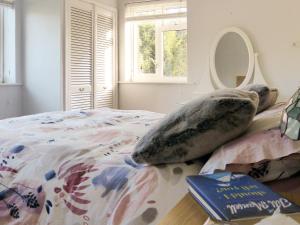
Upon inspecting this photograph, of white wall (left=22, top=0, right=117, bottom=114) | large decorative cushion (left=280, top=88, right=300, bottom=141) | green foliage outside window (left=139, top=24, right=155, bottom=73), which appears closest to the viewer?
large decorative cushion (left=280, top=88, right=300, bottom=141)

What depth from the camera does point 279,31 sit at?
3.21 meters

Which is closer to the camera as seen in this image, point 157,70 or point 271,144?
point 271,144

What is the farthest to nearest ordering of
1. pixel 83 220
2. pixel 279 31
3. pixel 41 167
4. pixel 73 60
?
pixel 73 60 → pixel 279 31 → pixel 41 167 → pixel 83 220

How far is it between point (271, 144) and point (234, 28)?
8.65ft

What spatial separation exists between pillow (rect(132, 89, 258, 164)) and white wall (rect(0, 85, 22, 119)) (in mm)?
2896

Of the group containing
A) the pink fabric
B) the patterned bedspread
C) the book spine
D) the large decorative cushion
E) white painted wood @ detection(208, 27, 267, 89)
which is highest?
white painted wood @ detection(208, 27, 267, 89)

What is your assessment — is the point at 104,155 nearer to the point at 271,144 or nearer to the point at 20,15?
the point at 271,144

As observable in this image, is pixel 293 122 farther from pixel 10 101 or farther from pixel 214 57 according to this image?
pixel 10 101

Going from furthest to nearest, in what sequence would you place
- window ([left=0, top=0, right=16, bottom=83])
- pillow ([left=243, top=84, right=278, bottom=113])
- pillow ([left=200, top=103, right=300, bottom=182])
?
window ([left=0, top=0, right=16, bottom=83]) < pillow ([left=243, top=84, right=278, bottom=113]) < pillow ([left=200, top=103, right=300, bottom=182])

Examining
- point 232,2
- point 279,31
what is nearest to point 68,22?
point 232,2

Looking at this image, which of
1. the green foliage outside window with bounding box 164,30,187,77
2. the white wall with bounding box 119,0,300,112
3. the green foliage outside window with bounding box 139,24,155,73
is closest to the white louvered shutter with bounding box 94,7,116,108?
the green foliage outside window with bounding box 139,24,155,73

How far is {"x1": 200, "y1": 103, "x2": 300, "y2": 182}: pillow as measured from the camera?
925 mm

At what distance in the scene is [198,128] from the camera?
1.04 m

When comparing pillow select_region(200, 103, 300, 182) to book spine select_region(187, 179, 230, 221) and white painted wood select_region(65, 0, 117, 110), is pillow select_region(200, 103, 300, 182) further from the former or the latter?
white painted wood select_region(65, 0, 117, 110)
